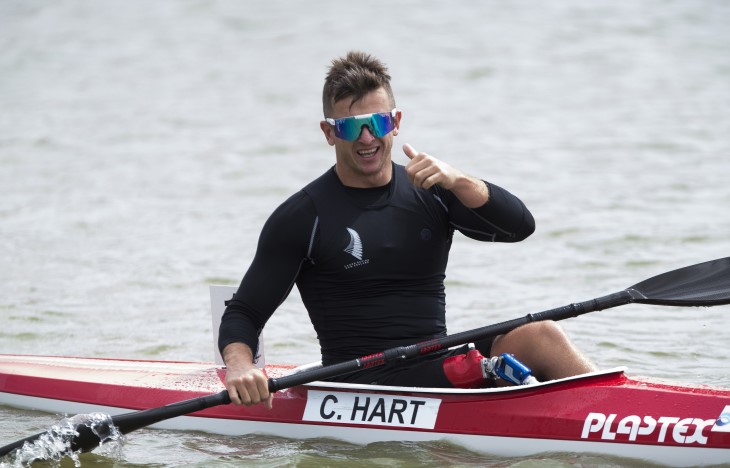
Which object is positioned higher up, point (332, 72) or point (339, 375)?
point (332, 72)

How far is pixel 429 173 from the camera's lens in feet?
14.4

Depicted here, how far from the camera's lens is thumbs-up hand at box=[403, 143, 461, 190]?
4.39 m

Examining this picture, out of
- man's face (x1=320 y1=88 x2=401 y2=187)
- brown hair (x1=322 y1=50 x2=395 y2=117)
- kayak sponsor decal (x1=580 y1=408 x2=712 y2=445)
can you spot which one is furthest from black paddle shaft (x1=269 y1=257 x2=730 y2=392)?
brown hair (x1=322 y1=50 x2=395 y2=117)

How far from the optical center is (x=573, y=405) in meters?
4.63

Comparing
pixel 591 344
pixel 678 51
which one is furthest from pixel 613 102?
pixel 591 344

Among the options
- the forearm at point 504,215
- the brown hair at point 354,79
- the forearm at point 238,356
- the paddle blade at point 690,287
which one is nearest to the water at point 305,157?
the forearm at point 238,356

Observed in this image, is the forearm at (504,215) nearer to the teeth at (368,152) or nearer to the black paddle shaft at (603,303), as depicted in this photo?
the black paddle shaft at (603,303)

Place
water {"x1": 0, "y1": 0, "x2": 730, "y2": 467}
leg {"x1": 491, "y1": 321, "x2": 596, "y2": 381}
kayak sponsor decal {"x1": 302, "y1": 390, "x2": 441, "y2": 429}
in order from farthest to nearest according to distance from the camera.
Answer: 1. water {"x1": 0, "y1": 0, "x2": 730, "y2": 467}
2. kayak sponsor decal {"x1": 302, "y1": 390, "x2": 441, "y2": 429}
3. leg {"x1": 491, "y1": 321, "x2": 596, "y2": 381}

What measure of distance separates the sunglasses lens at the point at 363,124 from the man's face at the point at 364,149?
0.06ft

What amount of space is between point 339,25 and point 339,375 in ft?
61.1

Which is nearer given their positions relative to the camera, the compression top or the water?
the compression top

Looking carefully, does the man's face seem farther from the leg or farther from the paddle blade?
the paddle blade

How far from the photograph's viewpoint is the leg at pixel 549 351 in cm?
468

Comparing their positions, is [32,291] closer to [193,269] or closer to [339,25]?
[193,269]
